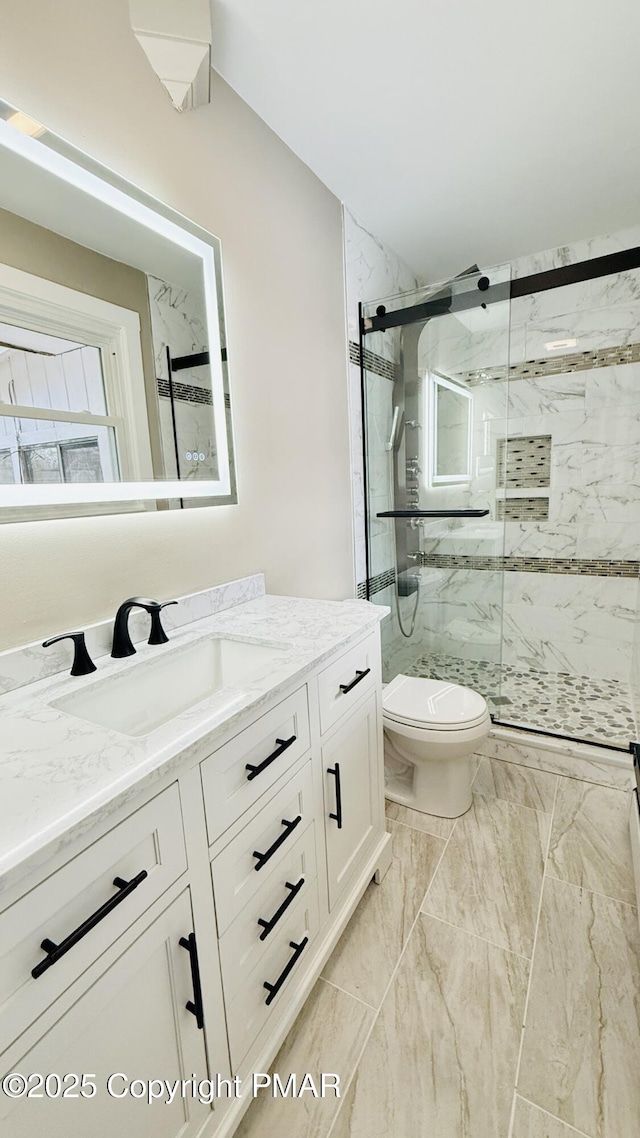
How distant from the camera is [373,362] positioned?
7.72 ft

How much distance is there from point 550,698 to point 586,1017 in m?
1.58

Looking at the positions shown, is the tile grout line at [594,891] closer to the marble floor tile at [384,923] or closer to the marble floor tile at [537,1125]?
the marble floor tile at [384,923]

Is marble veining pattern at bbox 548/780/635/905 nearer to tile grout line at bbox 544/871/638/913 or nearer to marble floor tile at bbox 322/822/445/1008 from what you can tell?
tile grout line at bbox 544/871/638/913

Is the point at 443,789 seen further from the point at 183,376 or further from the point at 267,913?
the point at 183,376


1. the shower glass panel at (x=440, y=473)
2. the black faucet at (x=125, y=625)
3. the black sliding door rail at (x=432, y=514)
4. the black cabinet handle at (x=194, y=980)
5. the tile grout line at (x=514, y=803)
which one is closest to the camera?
the black cabinet handle at (x=194, y=980)

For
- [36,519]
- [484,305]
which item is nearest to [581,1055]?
[36,519]

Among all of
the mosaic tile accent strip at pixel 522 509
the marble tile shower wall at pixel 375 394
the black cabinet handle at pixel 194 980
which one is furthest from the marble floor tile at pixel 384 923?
the mosaic tile accent strip at pixel 522 509

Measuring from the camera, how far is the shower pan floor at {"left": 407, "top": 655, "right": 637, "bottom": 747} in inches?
88.1

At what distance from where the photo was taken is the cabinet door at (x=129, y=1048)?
584 mm

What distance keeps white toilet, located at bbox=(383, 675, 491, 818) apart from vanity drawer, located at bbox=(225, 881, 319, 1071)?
72 cm

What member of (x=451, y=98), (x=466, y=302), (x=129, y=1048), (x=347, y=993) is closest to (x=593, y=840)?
(x=347, y=993)

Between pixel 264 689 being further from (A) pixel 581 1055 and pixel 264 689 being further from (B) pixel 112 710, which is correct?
(A) pixel 581 1055

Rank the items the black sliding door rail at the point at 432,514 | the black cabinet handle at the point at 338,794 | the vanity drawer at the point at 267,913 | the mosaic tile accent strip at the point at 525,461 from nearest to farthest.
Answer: the vanity drawer at the point at 267,913
the black cabinet handle at the point at 338,794
the black sliding door rail at the point at 432,514
the mosaic tile accent strip at the point at 525,461

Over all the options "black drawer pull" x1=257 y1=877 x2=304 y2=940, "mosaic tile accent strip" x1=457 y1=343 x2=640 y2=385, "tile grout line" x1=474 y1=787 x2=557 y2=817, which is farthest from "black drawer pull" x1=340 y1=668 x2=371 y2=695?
"mosaic tile accent strip" x1=457 y1=343 x2=640 y2=385
